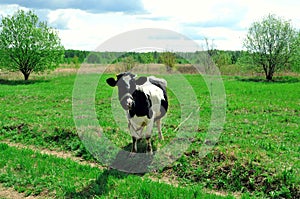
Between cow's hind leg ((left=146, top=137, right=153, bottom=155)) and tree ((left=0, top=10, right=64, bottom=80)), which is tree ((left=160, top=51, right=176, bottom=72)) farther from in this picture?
tree ((left=0, top=10, right=64, bottom=80))

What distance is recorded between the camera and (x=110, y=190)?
6.97 meters

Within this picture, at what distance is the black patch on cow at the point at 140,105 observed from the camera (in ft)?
27.0

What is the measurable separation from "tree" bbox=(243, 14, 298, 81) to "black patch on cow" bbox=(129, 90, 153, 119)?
35222mm

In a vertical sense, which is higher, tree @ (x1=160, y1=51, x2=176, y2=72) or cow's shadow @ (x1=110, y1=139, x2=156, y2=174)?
tree @ (x1=160, y1=51, x2=176, y2=72)

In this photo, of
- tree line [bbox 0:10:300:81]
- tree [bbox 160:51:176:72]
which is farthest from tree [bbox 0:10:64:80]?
tree [bbox 160:51:176:72]

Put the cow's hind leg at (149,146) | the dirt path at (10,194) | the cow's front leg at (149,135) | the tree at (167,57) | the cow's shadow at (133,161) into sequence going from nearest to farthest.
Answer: the dirt path at (10,194)
the cow's shadow at (133,161)
the cow's front leg at (149,135)
the cow's hind leg at (149,146)
the tree at (167,57)

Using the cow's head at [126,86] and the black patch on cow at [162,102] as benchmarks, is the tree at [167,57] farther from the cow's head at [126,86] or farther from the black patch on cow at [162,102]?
the cow's head at [126,86]

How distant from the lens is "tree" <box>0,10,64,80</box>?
38281 mm

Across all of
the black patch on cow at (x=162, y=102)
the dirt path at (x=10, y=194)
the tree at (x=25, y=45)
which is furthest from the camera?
the tree at (x=25, y=45)

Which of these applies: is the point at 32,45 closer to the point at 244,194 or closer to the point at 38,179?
the point at 38,179

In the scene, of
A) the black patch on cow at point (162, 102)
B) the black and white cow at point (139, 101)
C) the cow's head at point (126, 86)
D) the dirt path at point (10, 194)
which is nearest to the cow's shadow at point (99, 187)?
the dirt path at point (10, 194)

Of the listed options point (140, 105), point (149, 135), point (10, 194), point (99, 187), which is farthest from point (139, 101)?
point (10, 194)

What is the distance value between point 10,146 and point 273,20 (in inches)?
1522

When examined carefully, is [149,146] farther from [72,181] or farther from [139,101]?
[72,181]
